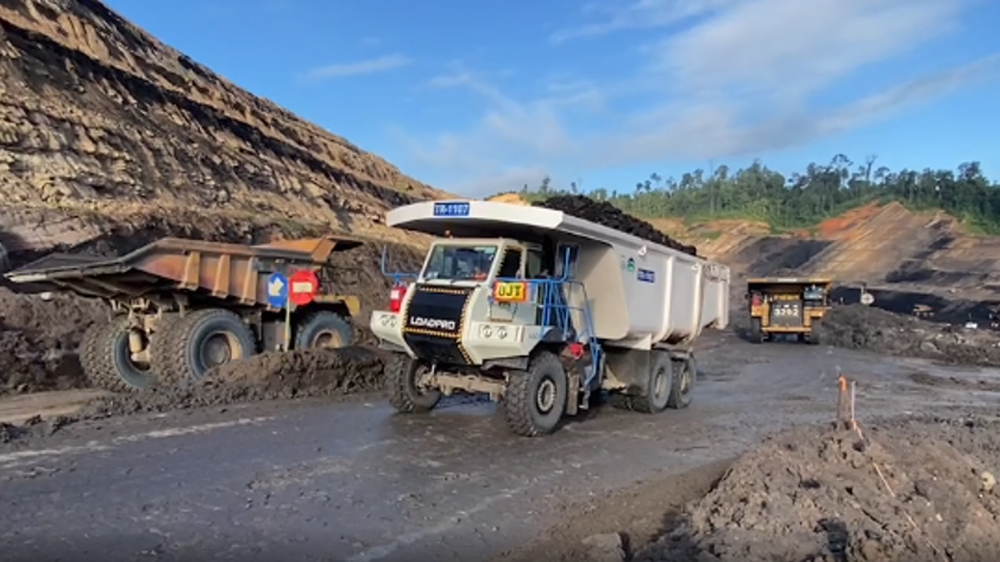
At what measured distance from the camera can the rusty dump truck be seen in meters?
10.6

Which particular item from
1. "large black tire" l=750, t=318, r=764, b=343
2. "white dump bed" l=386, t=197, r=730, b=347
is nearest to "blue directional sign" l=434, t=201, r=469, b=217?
"white dump bed" l=386, t=197, r=730, b=347

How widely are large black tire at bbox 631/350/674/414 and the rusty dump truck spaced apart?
4917 mm

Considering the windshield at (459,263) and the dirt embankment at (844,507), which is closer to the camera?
the dirt embankment at (844,507)

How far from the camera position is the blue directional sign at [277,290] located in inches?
474

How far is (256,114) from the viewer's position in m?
29.4

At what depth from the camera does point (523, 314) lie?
889 centimetres

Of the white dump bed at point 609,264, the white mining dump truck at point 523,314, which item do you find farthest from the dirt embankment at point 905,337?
the white mining dump truck at point 523,314

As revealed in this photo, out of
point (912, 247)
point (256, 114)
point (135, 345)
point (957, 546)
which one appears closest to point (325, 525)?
point (957, 546)

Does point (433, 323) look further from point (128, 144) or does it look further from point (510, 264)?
point (128, 144)

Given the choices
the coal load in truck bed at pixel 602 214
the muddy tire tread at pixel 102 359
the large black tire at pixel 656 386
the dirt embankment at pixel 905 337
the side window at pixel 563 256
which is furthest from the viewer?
the dirt embankment at pixel 905 337

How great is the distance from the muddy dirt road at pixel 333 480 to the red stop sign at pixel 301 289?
2299 mm

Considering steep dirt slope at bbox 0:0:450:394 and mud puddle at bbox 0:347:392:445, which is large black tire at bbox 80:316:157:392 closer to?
mud puddle at bbox 0:347:392:445

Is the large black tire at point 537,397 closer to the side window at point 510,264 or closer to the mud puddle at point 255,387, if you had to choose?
the side window at point 510,264

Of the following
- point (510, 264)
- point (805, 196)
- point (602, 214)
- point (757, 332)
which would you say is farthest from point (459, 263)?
point (805, 196)
